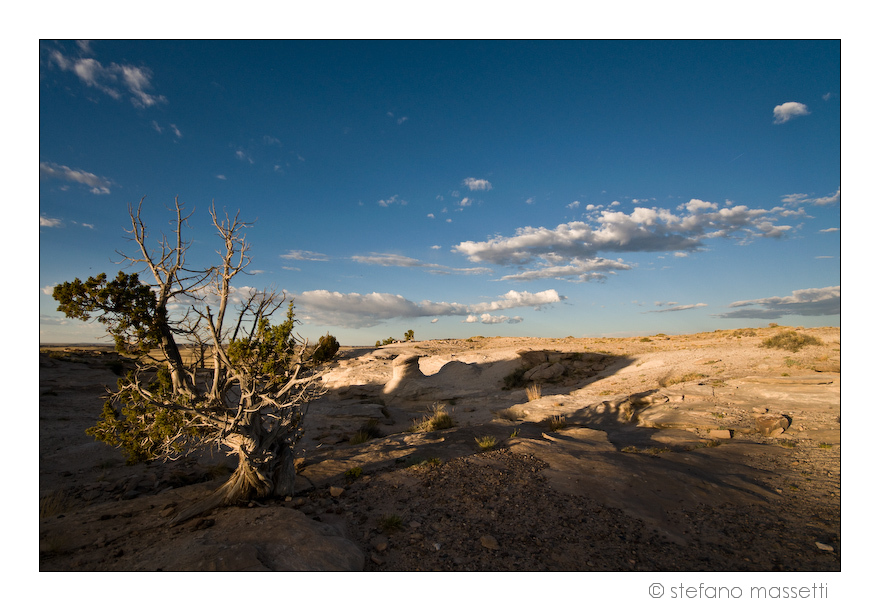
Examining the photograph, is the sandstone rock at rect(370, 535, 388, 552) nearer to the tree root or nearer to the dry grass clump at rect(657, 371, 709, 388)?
the tree root

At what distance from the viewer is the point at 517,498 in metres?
6.94

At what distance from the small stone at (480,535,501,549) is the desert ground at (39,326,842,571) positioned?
17mm

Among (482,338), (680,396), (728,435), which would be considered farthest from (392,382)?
(482,338)

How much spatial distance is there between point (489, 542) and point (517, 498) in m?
1.69

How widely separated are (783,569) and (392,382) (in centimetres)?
2312

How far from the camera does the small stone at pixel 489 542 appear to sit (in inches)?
211

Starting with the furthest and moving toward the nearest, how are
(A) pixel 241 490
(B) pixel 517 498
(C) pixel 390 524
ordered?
1. (A) pixel 241 490
2. (B) pixel 517 498
3. (C) pixel 390 524

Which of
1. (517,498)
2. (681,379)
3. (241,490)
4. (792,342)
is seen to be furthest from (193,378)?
(792,342)

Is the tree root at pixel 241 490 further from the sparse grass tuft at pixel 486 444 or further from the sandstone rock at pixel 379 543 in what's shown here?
the sparse grass tuft at pixel 486 444

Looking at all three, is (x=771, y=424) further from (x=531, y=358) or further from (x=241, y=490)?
(x=531, y=358)

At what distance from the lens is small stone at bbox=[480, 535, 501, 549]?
17.6ft

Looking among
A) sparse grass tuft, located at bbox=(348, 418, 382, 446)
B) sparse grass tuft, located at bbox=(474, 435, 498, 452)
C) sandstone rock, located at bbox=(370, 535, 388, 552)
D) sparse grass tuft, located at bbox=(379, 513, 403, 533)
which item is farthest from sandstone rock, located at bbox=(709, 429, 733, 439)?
sparse grass tuft, located at bbox=(348, 418, 382, 446)

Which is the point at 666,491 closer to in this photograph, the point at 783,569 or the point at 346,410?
the point at 783,569

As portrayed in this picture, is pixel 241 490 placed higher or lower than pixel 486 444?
higher
